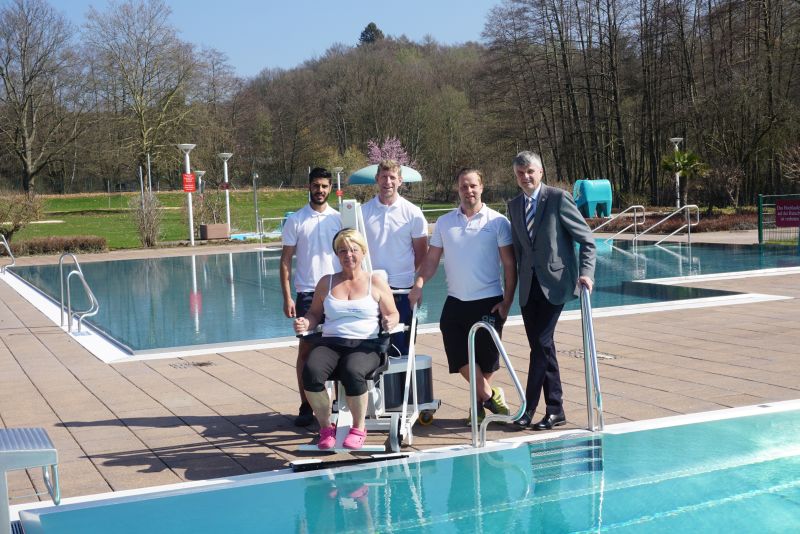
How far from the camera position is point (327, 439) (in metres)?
5.27

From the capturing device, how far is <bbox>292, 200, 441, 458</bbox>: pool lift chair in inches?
211

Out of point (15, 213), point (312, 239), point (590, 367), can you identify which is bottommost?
point (590, 367)

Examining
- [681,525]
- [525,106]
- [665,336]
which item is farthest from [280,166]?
[681,525]

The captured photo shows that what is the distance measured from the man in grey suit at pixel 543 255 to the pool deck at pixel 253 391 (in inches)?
22.6

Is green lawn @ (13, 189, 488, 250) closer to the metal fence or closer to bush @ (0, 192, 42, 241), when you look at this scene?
bush @ (0, 192, 42, 241)

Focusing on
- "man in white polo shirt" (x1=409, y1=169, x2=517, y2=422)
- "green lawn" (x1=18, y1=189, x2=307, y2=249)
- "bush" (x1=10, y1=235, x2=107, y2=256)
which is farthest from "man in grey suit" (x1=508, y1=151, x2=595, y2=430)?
"green lawn" (x1=18, y1=189, x2=307, y2=249)

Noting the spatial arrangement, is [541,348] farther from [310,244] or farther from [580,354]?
[580,354]

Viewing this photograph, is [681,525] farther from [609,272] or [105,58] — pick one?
[105,58]

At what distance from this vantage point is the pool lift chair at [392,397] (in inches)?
211

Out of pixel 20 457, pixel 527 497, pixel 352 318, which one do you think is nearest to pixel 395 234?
pixel 352 318

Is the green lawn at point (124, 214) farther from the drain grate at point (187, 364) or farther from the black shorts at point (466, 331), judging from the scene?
the black shorts at point (466, 331)

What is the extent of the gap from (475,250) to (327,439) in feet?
4.85

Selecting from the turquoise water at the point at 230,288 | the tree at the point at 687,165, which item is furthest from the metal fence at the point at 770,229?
the tree at the point at 687,165

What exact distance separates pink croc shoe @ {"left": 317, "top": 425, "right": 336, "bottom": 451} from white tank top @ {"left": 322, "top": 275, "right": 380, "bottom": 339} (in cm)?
56
